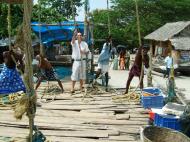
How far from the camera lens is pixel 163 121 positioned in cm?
798

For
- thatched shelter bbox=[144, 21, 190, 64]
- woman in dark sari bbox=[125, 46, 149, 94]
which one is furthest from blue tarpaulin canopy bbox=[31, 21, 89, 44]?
woman in dark sari bbox=[125, 46, 149, 94]

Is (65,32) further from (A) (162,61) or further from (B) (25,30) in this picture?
(B) (25,30)

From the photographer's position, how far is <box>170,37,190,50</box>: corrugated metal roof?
2706 centimetres

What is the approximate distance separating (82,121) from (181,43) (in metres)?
19.9

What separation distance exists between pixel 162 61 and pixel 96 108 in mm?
19000

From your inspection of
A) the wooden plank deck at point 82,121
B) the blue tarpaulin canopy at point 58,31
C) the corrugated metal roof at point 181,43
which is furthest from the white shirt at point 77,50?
the corrugated metal roof at point 181,43

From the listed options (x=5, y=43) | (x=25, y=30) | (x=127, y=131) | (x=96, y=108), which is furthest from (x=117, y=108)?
(x=5, y=43)

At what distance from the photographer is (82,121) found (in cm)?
880

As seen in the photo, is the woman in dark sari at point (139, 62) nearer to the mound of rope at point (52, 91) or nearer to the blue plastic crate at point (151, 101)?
the blue plastic crate at point (151, 101)

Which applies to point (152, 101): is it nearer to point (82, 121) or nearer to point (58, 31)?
point (82, 121)

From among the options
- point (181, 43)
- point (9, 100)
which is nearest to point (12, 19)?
point (9, 100)

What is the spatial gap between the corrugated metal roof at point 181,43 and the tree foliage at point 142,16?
45.8 ft

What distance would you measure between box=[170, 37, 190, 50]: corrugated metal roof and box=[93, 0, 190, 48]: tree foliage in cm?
1397

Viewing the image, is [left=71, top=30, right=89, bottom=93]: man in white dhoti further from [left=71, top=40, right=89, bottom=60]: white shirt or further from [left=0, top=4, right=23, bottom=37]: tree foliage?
[left=0, top=4, right=23, bottom=37]: tree foliage
